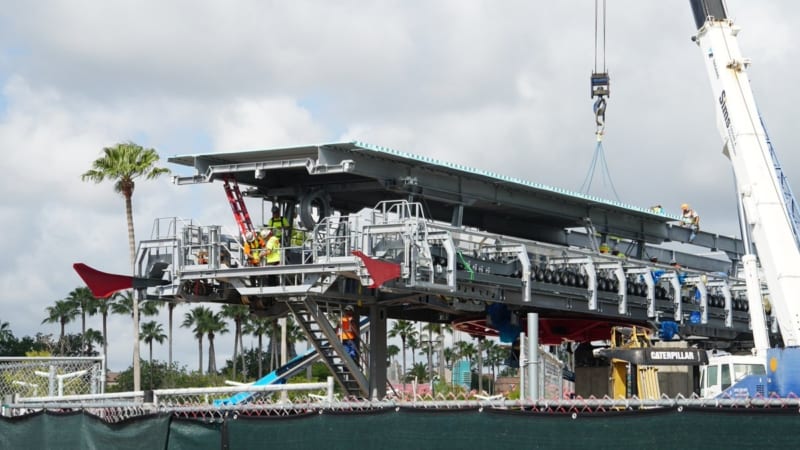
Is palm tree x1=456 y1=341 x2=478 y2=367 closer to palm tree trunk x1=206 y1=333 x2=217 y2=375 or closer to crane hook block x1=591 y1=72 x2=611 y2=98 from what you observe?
palm tree trunk x1=206 y1=333 x2=217 y2=375

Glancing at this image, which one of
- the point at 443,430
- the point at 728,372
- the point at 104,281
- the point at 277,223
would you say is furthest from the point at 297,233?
the point at 443,430

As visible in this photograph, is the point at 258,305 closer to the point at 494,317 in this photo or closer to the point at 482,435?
the point at 494,317

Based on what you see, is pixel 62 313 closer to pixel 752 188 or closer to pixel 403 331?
pixel 403 331

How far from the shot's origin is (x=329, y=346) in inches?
1407

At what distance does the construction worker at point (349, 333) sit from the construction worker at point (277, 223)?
2995 millimetres

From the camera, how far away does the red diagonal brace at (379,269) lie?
93.6ft

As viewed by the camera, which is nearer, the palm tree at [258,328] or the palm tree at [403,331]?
the palm tree at [258,328]

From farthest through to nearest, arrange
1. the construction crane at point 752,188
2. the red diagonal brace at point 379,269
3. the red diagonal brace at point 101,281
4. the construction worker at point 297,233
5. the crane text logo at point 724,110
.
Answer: the construction worker at point 297,233
the red diagonal brace at point 101,281
the red diagonal brace at point 379,269
the crane text logo at point 724,110
the construction crane at point 752,188

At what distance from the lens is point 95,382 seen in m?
18.6

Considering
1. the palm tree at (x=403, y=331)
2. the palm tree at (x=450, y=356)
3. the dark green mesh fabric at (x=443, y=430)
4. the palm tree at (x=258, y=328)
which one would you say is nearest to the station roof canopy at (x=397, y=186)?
the dark green mesh fabric at (x=443, y=430)

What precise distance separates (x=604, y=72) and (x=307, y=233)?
10312mm

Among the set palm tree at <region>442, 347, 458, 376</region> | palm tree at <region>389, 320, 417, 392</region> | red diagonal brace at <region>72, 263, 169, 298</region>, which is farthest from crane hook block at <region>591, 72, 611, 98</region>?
palm tree at <region>442, 347, 458, 376</region>

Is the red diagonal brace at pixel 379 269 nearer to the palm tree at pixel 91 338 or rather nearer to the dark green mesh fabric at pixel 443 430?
the dark green mesh fabric at pixel 443 430

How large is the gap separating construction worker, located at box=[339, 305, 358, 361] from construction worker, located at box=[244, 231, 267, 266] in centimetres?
375
